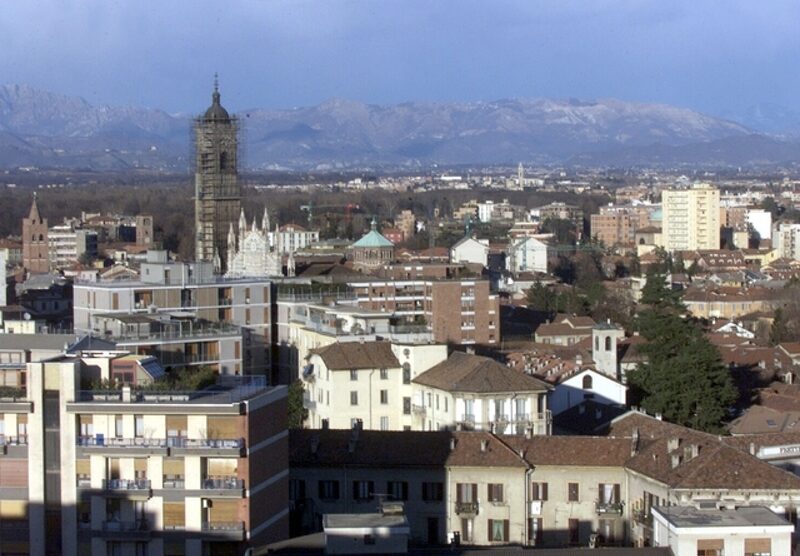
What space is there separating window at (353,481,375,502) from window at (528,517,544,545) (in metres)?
1.81

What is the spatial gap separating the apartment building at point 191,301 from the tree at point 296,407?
4.12ft

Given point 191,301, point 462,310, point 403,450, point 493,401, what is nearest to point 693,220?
point 462,310

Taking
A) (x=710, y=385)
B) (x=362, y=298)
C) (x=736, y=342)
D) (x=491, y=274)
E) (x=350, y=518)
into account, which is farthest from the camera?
(x=491, y=274)

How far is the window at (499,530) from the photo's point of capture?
21.4 m

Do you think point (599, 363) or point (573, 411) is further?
point (599, 363)

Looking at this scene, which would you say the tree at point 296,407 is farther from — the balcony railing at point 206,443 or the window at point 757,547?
the window at point 757,547

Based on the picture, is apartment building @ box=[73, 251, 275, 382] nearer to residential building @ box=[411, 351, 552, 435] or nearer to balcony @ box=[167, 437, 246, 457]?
residential building @ box=[411, 351, 552, 435]

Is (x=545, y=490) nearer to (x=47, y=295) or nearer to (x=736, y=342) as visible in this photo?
(x=736, y=342)

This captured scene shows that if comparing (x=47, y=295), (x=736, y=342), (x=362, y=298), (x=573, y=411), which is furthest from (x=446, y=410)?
(x=47, y=295)

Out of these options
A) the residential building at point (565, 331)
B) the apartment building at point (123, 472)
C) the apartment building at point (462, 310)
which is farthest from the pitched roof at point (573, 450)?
the residential building at point (565, 331)

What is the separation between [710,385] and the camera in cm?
3078

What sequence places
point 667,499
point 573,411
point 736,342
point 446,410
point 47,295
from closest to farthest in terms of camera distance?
point 667,499, point 446,410, point 573,411, point 736,342, point 47,295

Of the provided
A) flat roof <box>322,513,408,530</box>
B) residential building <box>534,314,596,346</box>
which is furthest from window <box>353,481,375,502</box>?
residential building <box>534,314,596,346</box>

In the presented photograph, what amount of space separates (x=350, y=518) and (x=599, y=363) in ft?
63.0
